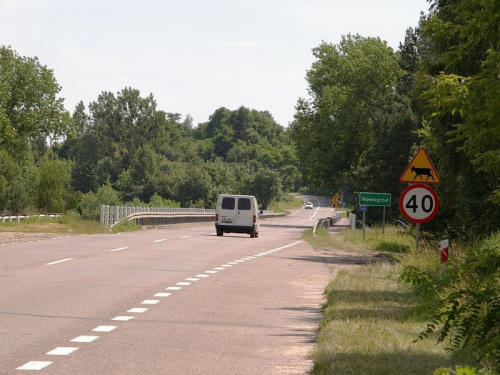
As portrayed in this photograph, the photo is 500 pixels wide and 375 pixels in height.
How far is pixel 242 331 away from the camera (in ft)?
41.4

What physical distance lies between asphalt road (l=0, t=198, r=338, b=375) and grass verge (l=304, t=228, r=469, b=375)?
33 cm

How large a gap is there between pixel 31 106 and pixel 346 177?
90.3 feet

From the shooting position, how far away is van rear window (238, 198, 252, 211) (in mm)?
47125

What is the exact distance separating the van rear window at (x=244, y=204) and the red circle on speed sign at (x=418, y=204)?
27.9 metres

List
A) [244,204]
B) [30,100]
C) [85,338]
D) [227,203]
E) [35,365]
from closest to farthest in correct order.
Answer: [35,365], [85,338], [244,204], [227,203], [30,100]

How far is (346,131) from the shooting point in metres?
91.1

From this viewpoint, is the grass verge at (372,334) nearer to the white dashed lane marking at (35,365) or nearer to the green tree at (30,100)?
the white dashed lane marking at (35,365)

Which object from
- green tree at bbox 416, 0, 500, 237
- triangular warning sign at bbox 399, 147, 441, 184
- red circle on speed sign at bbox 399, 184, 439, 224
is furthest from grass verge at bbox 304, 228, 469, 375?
triangular warning sign at bbox 399, 147, 441, 184

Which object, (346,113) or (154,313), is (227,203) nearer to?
(154,313)

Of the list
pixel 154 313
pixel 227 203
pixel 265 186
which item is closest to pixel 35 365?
pixel 154 313

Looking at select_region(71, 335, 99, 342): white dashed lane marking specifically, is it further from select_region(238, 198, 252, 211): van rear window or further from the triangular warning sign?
select_region(238, 198, 252, 211): van rear window

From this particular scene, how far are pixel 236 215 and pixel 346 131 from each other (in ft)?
149

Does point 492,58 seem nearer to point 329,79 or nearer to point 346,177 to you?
A: point 346,177

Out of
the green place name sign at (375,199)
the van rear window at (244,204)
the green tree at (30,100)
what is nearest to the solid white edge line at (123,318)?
the green place name sign at (375,199)
